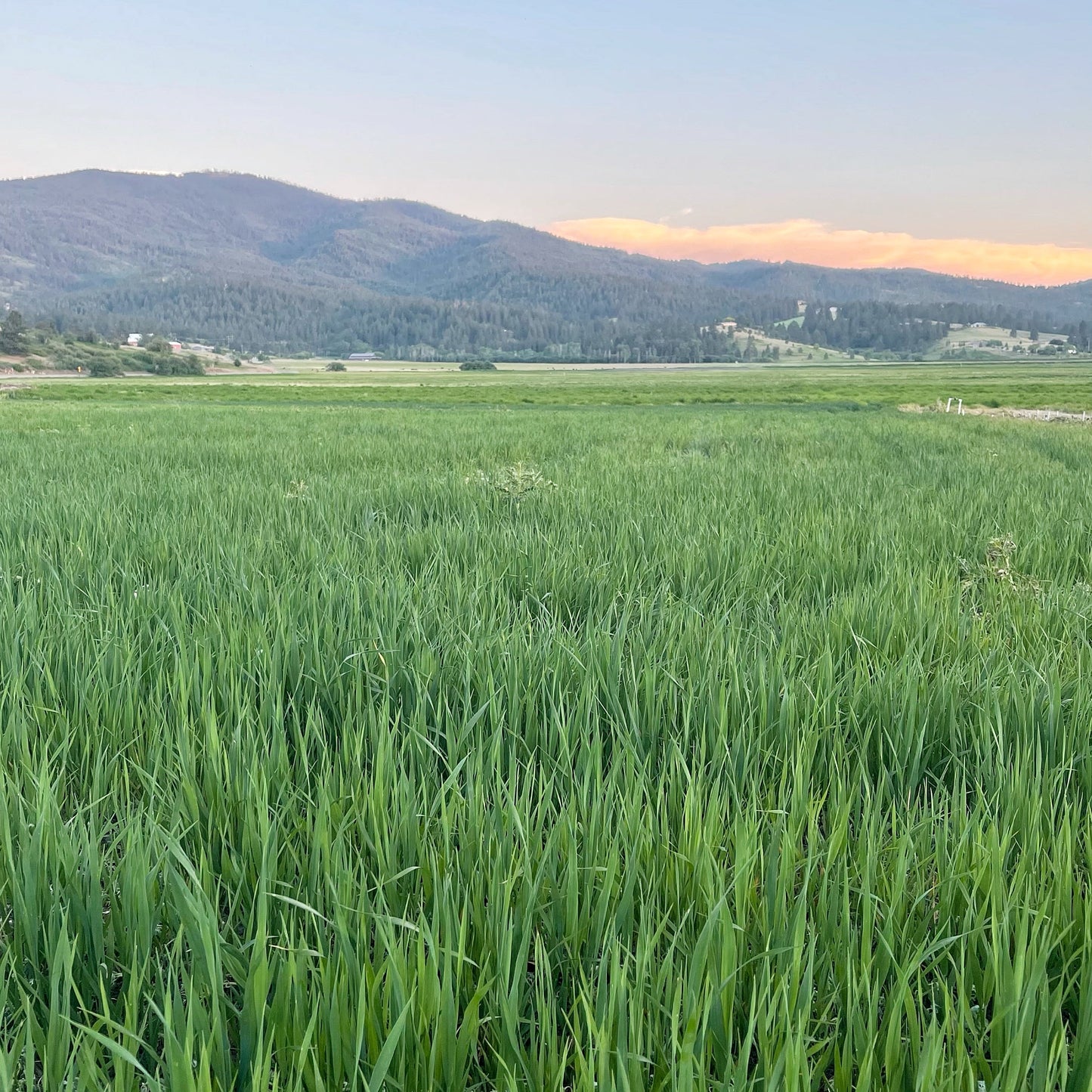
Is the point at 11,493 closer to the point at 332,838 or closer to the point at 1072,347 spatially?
the point at 332,838

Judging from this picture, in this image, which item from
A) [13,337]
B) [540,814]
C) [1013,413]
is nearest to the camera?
[540,814]

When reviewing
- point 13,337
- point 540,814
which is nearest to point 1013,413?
point 540,814

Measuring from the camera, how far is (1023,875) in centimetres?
132

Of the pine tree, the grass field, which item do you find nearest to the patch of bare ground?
the grass field

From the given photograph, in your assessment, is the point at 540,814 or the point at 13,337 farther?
the point at 13,337

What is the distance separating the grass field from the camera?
1.00m

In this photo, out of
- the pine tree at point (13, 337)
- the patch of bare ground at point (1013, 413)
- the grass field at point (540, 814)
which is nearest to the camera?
the grass field at point (540, 814)

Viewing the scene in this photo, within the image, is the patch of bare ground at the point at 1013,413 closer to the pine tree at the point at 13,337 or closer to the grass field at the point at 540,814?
the grass field at the point at 540,814

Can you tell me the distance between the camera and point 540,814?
145cm

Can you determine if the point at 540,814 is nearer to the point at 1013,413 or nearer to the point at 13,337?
the point at 1013,413

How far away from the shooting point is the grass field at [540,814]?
100 centimetres

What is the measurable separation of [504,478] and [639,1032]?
573cm

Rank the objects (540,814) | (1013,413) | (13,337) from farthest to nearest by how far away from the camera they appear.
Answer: (13,337) < (1013,413) < (540,814)

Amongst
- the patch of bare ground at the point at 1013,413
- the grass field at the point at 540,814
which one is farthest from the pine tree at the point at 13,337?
the grass field at the point at 540,814
